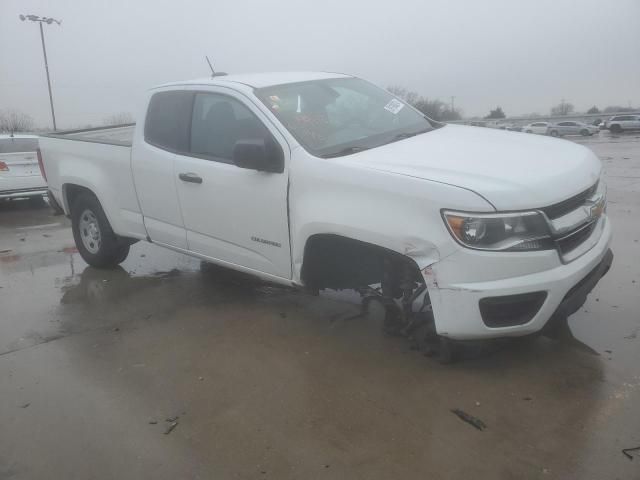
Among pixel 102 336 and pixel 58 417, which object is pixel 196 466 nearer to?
pixel 58 417

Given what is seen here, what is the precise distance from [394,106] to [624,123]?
147ft

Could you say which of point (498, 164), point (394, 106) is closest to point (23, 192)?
point (394, 106)

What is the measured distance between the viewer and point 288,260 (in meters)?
3.78

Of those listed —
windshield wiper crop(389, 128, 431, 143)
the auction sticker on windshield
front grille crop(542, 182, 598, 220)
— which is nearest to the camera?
front grille crop(542, 182, 598, 220)

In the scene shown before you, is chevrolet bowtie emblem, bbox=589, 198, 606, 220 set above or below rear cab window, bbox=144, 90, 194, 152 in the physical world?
below

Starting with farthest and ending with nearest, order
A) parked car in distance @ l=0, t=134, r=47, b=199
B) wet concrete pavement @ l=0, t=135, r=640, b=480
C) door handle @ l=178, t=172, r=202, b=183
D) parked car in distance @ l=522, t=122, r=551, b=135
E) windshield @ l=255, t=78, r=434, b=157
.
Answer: parked car in distance @ l=522, t=122, r=551, b=135
parked car in distance @ l=0, t=134, r=47, b=199
door handle @ l=178, t=172, r=202, b=183
windshield @ l=255, t=78, r=434, b=157
wet concrete pavement @ l=0, t=135, r=640, b=480

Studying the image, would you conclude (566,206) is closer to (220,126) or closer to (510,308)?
(510,308)

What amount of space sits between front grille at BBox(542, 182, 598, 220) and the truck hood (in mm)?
32

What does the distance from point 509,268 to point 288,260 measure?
1.48m

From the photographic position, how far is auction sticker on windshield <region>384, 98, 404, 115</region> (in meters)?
4.47

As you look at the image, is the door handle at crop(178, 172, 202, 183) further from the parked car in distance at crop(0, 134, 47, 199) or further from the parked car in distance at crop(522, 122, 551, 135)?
the parked car in distance at crop(522, 122, 551, 135)

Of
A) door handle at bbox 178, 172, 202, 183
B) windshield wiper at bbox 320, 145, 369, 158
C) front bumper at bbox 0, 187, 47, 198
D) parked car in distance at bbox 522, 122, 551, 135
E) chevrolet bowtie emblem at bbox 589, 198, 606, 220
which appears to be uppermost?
windshield wiper at bbox 320, 145, 369, 158

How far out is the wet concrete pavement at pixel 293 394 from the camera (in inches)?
105

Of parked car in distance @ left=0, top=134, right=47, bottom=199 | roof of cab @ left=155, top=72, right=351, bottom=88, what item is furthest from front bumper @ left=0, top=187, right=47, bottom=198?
roof of cab @ left=155, top=72, right=351, bottom=88
